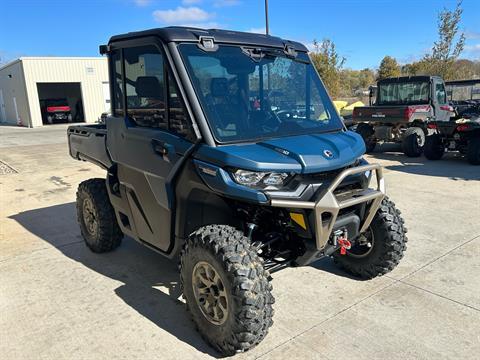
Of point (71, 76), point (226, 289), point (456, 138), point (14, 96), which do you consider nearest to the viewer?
point (226, 289)

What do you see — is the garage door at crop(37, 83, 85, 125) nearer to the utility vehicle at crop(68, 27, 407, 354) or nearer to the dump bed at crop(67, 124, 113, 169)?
the dump bed at crop(67, 124, 113, 169)

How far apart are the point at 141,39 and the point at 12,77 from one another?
122 ft

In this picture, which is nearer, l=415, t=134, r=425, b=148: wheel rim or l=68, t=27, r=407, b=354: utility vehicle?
l=68, t=27, r=407, b=354: utility vehicle

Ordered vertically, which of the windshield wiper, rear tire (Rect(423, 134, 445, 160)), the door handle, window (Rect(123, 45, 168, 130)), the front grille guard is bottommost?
rear tire (Rect(423, 134, 445, 160))

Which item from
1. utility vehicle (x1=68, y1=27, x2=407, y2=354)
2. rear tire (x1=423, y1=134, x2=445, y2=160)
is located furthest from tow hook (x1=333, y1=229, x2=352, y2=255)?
rear tire (x1=423, y1=134, x2=445, y2=160)

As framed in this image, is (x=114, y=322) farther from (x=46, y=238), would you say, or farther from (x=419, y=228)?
(x=419, y=228)

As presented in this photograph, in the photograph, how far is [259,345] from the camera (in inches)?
121

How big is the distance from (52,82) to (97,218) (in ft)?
104

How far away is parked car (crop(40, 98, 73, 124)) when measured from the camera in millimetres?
32922

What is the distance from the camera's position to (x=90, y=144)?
4.87 metres

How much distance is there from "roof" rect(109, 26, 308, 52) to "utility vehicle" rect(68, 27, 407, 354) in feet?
0.04

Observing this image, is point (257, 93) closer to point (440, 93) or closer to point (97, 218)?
point (97, 218)

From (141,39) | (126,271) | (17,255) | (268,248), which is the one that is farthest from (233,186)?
(17,255)

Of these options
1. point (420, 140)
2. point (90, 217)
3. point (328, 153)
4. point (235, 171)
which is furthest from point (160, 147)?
point (420, 140)
